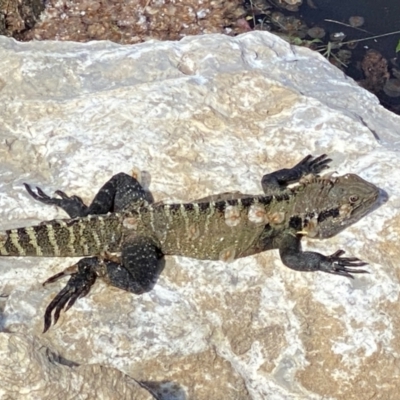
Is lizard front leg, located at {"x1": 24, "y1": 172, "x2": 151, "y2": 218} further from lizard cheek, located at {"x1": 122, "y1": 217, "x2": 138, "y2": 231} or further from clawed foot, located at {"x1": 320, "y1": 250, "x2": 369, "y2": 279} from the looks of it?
clawed foot, located at {"x1": 320, "y1": 250, "x2": 369, "y2": 279}

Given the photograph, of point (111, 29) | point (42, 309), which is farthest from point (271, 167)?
point (111, 29)

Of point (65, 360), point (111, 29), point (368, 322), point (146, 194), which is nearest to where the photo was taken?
point (65, 360)

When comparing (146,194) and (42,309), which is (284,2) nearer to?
(146,194)

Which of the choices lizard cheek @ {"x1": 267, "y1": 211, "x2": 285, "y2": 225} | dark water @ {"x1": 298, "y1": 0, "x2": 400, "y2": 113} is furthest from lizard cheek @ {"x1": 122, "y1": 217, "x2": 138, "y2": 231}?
dark water @ {"x1": 298, "y1": 0, "x2": 400, "y2": 113}

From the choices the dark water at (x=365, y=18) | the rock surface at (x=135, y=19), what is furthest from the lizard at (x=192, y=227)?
the rock surface at (x=135, y=19)

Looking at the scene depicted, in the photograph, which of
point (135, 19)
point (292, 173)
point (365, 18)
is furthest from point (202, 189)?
point (365, 18)

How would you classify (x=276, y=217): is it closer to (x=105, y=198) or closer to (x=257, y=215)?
(x=257, y=215)
